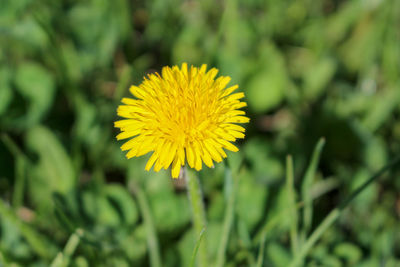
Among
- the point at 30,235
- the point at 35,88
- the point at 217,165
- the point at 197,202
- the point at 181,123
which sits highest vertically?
the point at 35,88

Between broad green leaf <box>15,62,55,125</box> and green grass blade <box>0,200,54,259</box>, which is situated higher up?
broad green leaf <box>15,62,55,125</box>

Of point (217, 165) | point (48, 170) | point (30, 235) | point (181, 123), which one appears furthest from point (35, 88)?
point (181, 123)

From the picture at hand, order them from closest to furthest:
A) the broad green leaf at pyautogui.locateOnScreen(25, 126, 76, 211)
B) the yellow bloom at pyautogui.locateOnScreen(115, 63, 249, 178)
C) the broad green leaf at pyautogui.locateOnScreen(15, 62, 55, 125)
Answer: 1. the yellow bloom at pyautogui.locateOnScreen(115, 63, 249, 178)
2. the broad green leaf at pyautogui.locateOnScreen(25, 126, 76, 211)
3. the broad green leaf at pyautogui.locateOnScreen(15, 62, 55, 125)

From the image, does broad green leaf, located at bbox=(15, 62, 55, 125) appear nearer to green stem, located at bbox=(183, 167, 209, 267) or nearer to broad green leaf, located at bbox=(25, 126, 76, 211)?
broad green leaf, located at bbox=(25, 126, 76, 211)

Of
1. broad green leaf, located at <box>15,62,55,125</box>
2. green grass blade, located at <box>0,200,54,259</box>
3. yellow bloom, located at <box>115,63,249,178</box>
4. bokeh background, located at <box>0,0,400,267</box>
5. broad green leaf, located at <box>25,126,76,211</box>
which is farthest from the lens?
broad green leaf, located at <box>15,62,55,125</box>

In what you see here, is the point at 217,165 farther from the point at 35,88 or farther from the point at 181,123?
the point at 35,88

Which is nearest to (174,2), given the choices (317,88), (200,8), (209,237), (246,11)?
(200,8)

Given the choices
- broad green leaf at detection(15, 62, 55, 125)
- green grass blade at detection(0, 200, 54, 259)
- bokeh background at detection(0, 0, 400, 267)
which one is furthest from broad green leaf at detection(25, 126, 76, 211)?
green grass blade at detection(0, 200, 54, 259)
